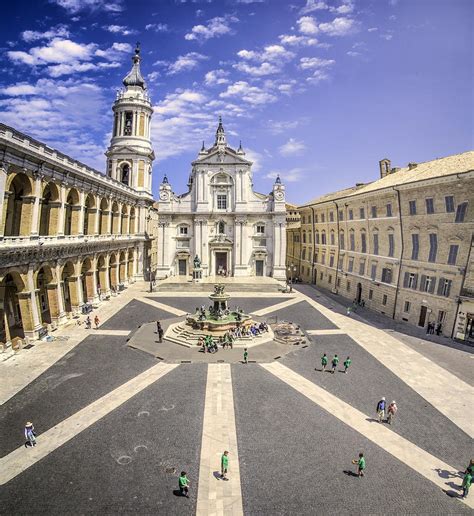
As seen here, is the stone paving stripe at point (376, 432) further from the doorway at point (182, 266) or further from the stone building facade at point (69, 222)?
the doorway at point (182, 266)

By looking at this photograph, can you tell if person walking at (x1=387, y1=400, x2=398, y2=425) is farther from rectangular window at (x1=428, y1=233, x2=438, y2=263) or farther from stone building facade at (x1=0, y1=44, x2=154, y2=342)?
stone building facade at (x1=0, y1=44, x2=154, y2=342)

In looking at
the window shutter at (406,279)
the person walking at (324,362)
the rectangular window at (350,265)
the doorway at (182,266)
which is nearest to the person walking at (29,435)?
the person walking at (324,362)

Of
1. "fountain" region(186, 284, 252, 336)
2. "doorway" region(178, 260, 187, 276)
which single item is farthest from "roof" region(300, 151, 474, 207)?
"doorway" region(178, 260, 187, 276)

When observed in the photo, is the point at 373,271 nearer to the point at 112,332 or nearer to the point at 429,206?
the point at 429,206

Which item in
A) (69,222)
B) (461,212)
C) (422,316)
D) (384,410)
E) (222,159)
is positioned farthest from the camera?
(222,159)

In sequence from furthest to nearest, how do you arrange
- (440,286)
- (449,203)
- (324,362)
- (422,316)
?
(422,316), (440,286), (449,203), (324,362)

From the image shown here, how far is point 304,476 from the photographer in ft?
40.4

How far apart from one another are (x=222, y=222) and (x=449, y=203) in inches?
1250

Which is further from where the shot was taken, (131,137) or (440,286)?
(131,137)

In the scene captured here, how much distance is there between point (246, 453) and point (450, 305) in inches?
903

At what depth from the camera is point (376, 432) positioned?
600 inches

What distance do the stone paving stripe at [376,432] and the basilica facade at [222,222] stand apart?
33.4 metres

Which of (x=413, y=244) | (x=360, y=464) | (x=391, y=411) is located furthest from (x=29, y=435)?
(x=413, y=244)

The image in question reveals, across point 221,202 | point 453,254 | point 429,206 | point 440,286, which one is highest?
point 221,202
